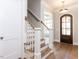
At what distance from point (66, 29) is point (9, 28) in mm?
6317

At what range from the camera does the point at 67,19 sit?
902 cm

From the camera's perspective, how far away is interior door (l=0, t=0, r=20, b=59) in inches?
128

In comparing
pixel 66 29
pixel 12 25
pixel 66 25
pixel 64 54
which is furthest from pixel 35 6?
pixel 66 29

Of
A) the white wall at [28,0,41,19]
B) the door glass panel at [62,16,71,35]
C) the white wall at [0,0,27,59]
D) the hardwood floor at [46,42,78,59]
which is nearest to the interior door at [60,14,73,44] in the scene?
the door glass panel at [62,16,71,35]

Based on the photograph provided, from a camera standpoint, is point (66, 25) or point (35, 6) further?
point (66, 25)

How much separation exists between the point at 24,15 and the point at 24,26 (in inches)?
15.8

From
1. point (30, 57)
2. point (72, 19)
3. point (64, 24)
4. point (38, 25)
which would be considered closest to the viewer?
point (30, 57)

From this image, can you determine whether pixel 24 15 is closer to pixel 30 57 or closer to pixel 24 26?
pixel 24 26

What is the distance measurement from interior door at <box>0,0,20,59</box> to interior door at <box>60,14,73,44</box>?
574 centimetres

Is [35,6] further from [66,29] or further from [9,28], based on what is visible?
[66,29]

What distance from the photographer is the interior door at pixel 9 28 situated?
325 cm

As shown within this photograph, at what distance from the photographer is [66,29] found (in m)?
9.06

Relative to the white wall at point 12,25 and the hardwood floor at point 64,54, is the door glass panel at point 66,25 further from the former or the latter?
the white wall at point 12,25

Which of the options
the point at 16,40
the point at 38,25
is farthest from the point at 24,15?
the point at 38,25
